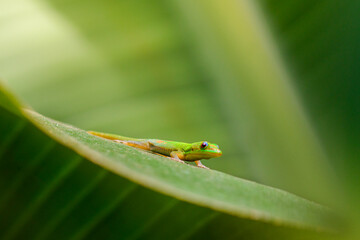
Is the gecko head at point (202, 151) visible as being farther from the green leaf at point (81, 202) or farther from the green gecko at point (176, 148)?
the green leaf at point (81, 202)

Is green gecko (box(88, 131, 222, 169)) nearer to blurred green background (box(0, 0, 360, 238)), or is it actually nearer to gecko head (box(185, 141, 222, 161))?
gecko head (box(185, 141, 222, 161))

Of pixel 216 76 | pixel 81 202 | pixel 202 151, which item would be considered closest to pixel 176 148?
pixel 202 151

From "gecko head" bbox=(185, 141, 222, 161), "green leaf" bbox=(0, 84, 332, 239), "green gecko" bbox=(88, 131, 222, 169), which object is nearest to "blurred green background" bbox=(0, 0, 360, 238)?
"gecko head" bbox=(185, 141, 222, 161)

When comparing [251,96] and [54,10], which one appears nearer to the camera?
[251,96]

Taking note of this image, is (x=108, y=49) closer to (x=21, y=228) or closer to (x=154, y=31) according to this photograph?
(x=154, y=31)

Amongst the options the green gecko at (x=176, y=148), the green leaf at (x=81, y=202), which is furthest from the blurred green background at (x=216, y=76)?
the green leaf at (x=81, y=202)

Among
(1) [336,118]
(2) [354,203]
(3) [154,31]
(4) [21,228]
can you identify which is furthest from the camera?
(3) [154,31]

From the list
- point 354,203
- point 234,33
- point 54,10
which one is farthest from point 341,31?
point 54,10

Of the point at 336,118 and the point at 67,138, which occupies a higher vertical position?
the point at 67,138
